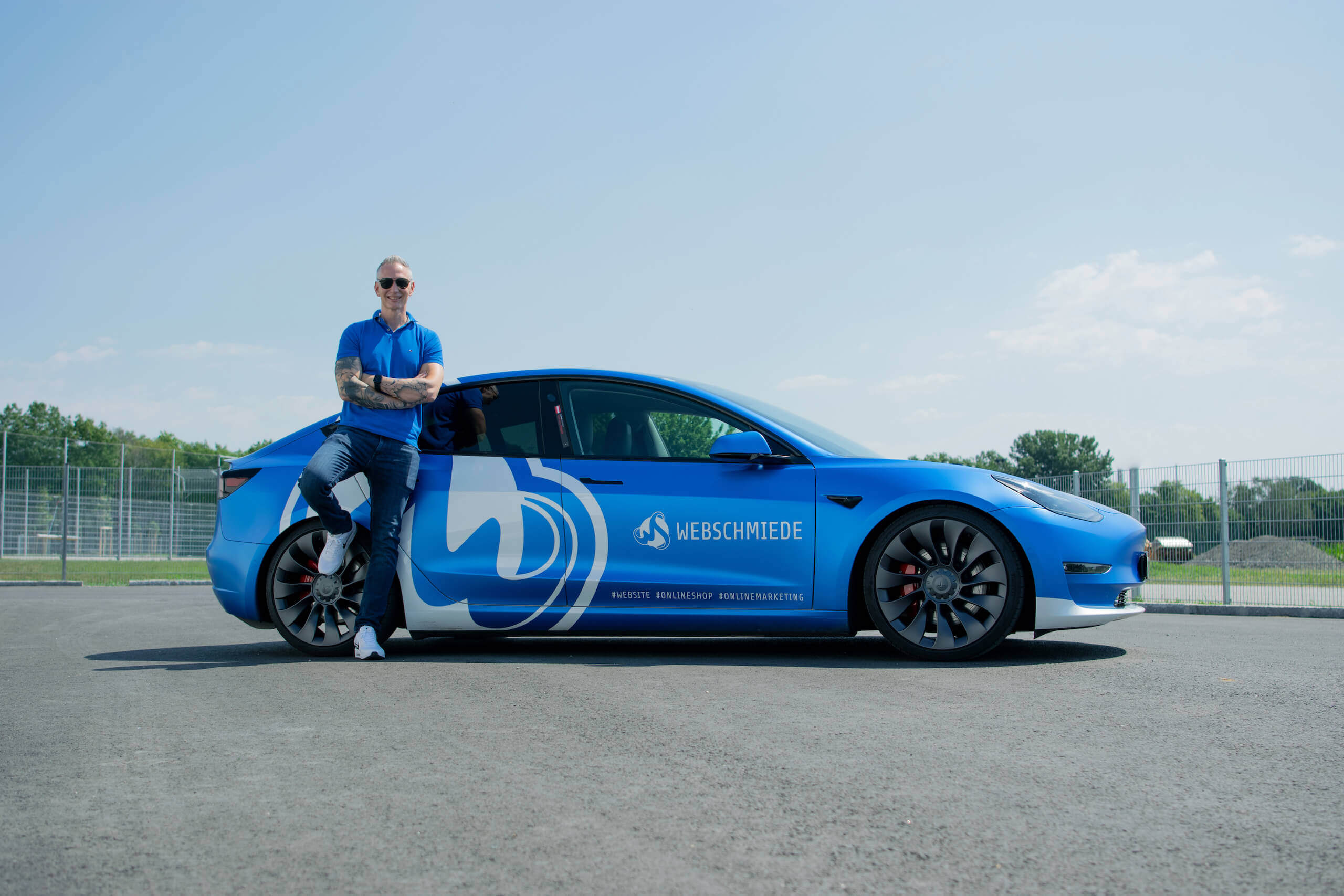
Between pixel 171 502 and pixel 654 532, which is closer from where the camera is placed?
pixel 654 532

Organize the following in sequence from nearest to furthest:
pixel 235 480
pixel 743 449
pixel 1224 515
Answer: pixel 743 449 < pixel 235 480 < pixel 1224 515

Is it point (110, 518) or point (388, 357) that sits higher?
point (388, 357)

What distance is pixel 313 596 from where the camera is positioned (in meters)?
5.87

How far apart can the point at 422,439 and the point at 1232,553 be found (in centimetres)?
924

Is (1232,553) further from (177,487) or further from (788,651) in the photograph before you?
(177,487)

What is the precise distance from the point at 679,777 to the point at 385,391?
3.38 meters

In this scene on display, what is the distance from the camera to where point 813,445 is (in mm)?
5668

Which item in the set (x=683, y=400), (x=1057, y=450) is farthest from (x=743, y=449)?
(x=1057, y=450)

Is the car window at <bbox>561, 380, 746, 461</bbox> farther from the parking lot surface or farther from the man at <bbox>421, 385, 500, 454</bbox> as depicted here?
the parking lot surface

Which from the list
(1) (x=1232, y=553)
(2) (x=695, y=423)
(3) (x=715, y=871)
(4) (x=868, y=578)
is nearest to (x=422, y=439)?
(2) (x=695, y=423)

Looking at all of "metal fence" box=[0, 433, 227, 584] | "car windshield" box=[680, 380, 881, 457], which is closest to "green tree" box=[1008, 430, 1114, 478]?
"metal fence" box=[0, 433, 227, 584]

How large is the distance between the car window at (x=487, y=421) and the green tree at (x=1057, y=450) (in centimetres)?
11664

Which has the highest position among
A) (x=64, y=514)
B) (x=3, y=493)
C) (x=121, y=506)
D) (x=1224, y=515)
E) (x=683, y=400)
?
(x=683, y=400)

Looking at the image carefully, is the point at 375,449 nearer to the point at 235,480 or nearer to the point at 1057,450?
Result: the point at 235,480
